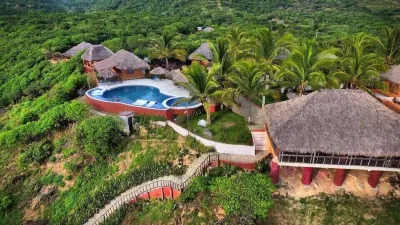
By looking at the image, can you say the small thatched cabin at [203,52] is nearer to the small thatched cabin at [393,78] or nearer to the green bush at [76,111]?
the green bush at [76,111]

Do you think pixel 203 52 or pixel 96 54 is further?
pixel 203 52

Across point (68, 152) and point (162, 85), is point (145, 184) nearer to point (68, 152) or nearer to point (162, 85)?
point (68, 152)

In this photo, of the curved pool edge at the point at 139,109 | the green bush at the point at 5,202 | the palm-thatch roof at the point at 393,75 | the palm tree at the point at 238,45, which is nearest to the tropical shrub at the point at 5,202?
the green bush at the point at 5,202

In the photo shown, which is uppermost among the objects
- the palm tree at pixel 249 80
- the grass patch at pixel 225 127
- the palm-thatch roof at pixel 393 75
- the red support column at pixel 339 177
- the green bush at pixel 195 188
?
the palm tree at pixel 249 80

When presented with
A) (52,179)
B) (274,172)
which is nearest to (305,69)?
(274,172)

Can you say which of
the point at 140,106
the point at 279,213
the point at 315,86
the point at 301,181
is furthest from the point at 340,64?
the point at 140,106

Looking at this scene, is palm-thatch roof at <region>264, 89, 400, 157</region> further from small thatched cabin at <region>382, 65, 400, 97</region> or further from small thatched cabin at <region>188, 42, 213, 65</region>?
small thatched cabin at <region>188, 42, 213, 65</region>
